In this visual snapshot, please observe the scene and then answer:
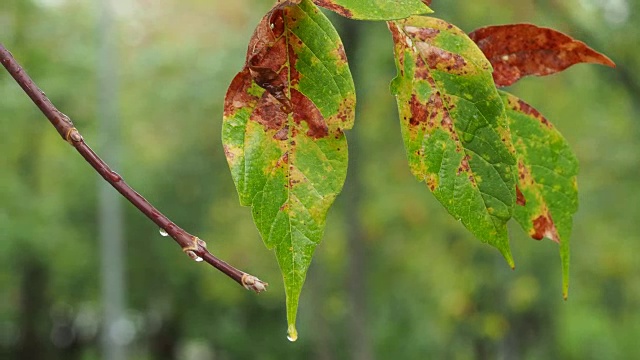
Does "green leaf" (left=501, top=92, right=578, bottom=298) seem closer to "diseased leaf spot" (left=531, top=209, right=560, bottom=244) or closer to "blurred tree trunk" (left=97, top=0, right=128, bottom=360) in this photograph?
"diseased leaf spot" (left=531, top=209, right=560, bottom=244)

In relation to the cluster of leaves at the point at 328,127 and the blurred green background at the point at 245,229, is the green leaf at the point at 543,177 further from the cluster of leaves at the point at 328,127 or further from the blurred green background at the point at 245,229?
the blurred green background at the point at 245,229

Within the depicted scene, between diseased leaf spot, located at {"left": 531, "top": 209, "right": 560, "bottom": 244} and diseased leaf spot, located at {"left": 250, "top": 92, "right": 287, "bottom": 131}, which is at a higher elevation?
diseased leaf spot, located at {"left": 250, "top": 92, "right": 287, "bottom": 131}

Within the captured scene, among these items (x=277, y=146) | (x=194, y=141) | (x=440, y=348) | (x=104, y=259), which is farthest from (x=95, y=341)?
(x=277, y=146)

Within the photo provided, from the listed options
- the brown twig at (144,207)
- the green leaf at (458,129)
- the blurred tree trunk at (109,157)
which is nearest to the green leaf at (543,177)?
the green leaf at (458,129)

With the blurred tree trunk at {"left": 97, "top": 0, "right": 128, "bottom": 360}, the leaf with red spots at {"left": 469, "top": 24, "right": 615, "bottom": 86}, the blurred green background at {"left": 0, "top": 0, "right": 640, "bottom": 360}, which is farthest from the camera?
the blurred tree trunk at {"left": 97, "top": 0, "right": 128, "bottom": 360}

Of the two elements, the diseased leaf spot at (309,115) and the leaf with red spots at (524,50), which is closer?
the diseased leaf spot at (309,115)

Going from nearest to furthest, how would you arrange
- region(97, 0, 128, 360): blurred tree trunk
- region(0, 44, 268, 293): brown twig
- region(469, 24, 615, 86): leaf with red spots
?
region(0, 44, 268, 293): brown twig < region(469, 24, 615, 86): leaf with red spots < region(97, 0, 128, 360): blurred tree trunk

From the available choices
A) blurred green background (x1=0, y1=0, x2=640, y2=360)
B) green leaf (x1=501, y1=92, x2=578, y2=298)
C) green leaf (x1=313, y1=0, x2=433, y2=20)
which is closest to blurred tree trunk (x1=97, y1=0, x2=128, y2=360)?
blurred green background (x1=0, y1=0, x2=640, y2=360)
